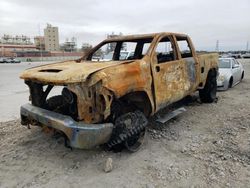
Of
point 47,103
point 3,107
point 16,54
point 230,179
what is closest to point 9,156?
point 47,103

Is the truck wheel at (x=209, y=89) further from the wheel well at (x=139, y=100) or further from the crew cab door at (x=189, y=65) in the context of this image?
the wheel well at (x=139, y=100)

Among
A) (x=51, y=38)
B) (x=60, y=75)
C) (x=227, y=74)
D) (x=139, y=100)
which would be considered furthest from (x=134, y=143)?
(x=51, y=38)

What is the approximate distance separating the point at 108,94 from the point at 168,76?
1661 millimetres

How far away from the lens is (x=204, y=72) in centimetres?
661

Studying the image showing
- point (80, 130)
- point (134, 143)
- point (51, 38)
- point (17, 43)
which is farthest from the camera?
point (51, 38)

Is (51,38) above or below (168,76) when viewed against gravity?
above

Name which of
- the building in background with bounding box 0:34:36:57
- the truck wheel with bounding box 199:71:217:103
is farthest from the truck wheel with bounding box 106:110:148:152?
the building in background with bounding box 0:34:36:57

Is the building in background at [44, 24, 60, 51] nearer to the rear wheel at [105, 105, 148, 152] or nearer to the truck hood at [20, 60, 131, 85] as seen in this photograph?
the truck hood at [20, 60, 131, 85]

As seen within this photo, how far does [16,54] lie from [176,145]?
86864 mm

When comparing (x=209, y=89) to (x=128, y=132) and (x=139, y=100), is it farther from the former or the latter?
(x=128, y=132)

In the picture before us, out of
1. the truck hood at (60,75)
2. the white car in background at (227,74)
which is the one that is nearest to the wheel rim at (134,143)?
the truck hood at (60,75)

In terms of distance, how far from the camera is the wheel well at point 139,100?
161 inches

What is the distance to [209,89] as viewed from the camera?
7258mm

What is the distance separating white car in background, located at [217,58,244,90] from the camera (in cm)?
976
